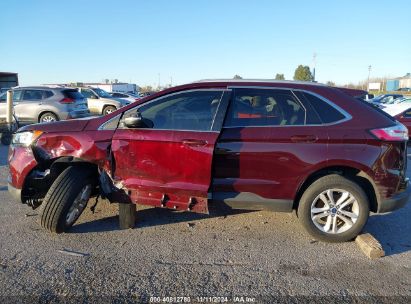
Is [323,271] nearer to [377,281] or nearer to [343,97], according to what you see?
[377,281]

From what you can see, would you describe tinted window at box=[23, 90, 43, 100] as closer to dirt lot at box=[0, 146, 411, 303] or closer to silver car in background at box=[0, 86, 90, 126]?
silver car in background at box=[0, 86, 90, 126]

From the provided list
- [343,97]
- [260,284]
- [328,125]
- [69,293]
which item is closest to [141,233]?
[69,293]

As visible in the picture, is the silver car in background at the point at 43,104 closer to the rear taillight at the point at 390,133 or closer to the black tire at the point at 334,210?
the black tire at the point at 334,210

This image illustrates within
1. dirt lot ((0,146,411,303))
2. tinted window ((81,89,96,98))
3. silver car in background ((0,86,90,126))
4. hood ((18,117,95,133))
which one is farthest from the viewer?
tinted window ((81,89,96,98))

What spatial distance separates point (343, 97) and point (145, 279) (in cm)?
283

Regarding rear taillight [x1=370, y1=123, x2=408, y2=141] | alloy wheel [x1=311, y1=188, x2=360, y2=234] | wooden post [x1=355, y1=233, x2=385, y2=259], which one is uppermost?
rear taillight [x1=370, y1=123, x2=408, y2=141]

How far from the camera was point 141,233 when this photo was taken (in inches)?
166

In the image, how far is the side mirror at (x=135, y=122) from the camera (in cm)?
394

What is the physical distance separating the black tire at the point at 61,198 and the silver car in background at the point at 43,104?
10.3 metres

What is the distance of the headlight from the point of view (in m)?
4.27

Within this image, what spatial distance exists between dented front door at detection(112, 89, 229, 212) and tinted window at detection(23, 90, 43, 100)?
11.1 m

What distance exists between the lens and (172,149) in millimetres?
3938

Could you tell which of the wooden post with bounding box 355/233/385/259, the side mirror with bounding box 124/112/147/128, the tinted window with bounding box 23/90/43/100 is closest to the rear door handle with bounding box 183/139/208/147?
the side mirror with bounding box 124/112/147/128

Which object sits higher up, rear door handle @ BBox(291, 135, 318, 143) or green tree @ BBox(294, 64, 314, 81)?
green tree @ BBox(294, 64, 314, 81)
